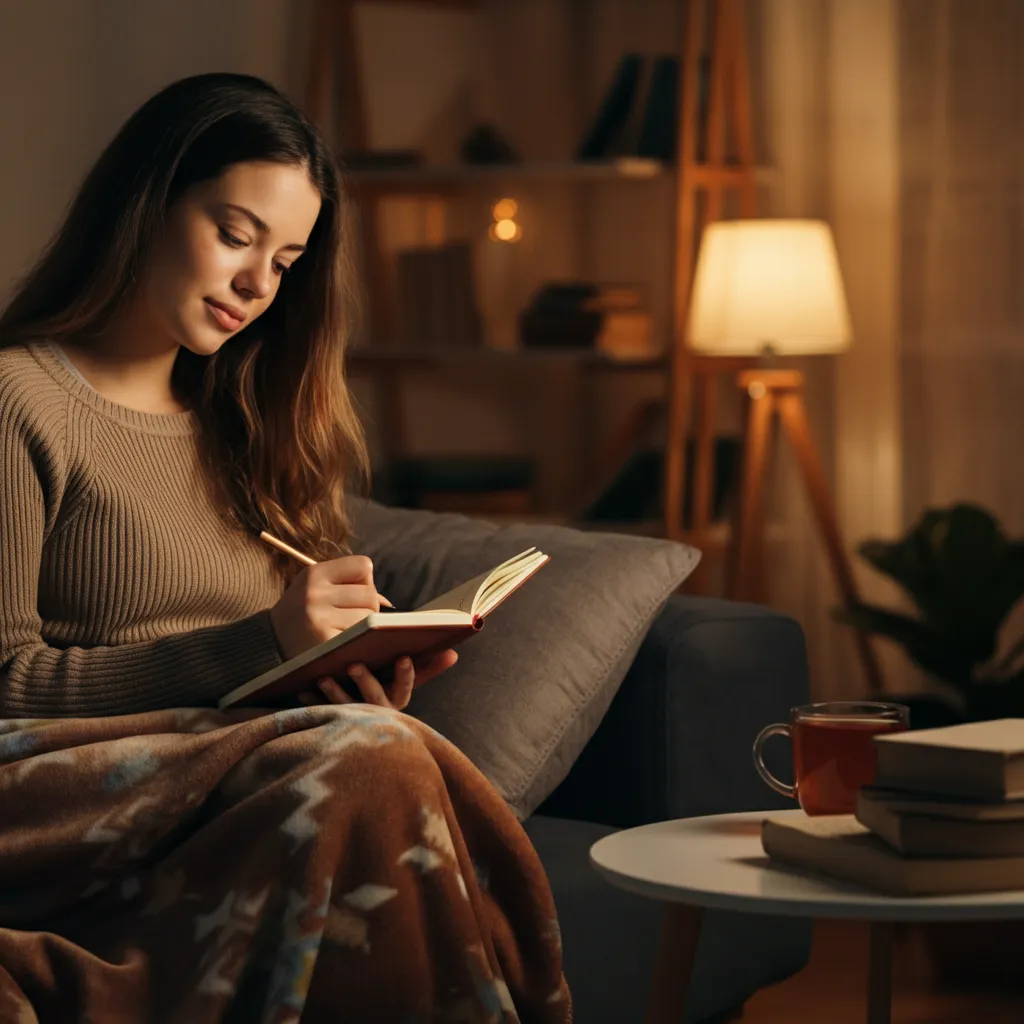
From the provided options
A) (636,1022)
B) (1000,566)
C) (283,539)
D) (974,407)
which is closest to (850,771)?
(636,1022)

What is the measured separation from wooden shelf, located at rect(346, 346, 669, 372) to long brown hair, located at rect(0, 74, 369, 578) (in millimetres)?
1383

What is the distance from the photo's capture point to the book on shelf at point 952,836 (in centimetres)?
113

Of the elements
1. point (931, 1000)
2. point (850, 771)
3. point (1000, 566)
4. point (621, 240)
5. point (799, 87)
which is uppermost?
point (799, 87)

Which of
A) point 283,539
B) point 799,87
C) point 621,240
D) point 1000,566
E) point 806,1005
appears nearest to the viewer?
point 283,539

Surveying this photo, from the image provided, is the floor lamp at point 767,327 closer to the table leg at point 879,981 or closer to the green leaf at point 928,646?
the green leaf at point 928,646

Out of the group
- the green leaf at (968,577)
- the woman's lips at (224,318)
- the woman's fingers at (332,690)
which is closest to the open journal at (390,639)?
the woman's fingers at (332,690)

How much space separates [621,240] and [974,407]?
3.37 ft

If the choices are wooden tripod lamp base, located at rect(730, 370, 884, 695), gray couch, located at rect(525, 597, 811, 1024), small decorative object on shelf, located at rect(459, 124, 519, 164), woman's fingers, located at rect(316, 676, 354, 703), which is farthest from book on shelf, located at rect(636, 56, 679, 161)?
woman's fingers, located at rect(316, 676, 354, 703)

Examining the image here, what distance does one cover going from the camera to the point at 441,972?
1.38m

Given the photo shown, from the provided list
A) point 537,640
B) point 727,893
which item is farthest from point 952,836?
point 537,640

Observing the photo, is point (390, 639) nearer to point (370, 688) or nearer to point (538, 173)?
point (370, 688)

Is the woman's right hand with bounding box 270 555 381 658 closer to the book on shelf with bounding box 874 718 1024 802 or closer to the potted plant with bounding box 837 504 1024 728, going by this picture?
the book on shelf with bounding box 874 718 1024 802

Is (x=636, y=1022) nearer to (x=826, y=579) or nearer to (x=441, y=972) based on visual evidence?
(x=441, y=972)

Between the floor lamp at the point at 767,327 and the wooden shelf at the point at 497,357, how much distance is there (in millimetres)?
237
